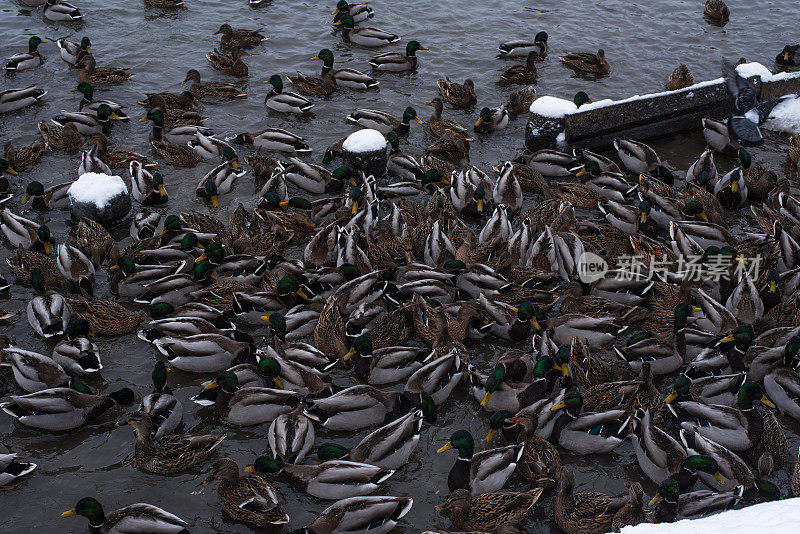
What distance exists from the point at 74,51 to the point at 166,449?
11.1 meters

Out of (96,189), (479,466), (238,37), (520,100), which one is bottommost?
(479,466)

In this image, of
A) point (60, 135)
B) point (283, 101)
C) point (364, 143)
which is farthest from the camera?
point (283, 101)

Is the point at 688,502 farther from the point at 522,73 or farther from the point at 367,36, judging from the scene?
the point at 367,36

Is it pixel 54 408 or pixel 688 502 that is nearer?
pixel 688 502

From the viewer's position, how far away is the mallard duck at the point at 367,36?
16.2 metres

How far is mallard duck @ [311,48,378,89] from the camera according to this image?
14.5 m

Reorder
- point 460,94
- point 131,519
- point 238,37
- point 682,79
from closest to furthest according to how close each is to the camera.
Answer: point 131,519
point 460,94
point 682,79
point 238,37

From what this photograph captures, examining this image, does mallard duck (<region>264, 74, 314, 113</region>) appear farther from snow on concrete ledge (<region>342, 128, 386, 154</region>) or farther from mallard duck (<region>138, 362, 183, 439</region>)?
mallard duck (<region>138, 362, 183, 439</region>)

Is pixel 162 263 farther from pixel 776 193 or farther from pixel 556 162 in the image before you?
pixel 776 193

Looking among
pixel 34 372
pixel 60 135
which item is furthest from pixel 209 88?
pixel 34 372

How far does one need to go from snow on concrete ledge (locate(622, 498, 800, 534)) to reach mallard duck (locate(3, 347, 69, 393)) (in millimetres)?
6005

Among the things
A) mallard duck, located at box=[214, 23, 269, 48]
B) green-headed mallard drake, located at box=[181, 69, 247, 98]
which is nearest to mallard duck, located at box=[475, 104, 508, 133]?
green-headed mallard drake, located at box=[181, 69, 247, 98]

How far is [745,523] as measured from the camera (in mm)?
5199

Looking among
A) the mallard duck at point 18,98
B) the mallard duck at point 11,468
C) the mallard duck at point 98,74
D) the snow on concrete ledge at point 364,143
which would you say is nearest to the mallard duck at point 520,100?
the snow on concrete ledge at point 364,143
